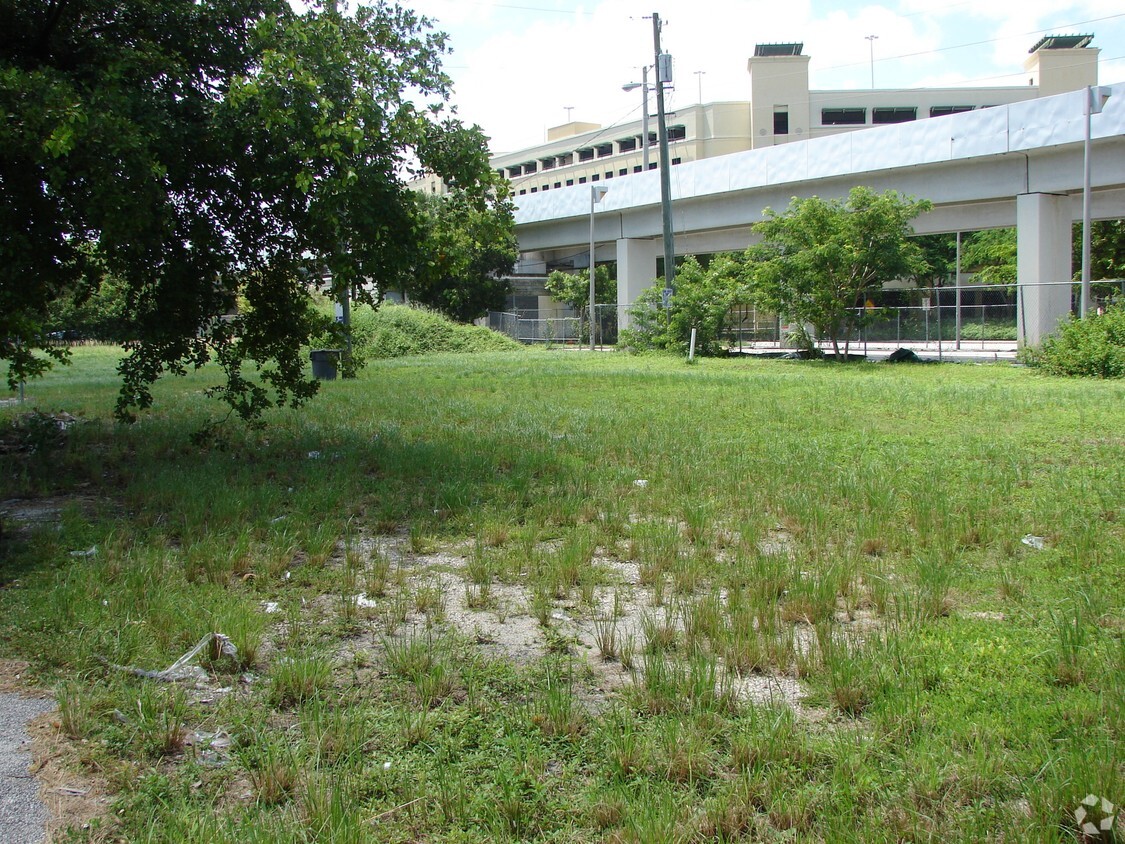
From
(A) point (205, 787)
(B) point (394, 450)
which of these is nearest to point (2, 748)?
(A) point (205, 787)

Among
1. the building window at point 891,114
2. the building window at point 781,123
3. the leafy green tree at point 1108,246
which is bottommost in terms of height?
the leafy green tree at point 1108,246

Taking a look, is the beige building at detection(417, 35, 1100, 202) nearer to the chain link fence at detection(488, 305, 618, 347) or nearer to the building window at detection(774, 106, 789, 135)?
the building window at detection(774, 106, 789, 135)

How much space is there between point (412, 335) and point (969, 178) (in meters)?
23.0

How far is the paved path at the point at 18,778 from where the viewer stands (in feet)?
11.3

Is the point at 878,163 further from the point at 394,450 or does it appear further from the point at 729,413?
the point at 394,450

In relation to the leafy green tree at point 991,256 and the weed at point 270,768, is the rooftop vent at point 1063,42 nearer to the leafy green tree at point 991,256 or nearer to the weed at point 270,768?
the leafy green tree at point 991,256

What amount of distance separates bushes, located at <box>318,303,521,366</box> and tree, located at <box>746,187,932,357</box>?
15.5 m

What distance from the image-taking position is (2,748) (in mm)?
4062

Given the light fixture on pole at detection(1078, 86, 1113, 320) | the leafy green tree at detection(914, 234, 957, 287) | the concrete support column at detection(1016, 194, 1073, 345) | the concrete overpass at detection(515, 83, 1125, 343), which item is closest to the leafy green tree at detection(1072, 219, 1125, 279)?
the concrete overpass at detection(515, 83, 1125, 343)

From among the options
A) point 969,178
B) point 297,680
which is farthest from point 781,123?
point 297,680

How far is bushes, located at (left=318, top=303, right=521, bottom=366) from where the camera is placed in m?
40.8

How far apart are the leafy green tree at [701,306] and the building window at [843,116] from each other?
159 ft

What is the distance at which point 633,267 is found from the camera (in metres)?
48.4

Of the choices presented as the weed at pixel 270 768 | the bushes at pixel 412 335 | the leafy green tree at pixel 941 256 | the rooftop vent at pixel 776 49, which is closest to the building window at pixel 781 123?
the rooftop vent at pixel 776 49
